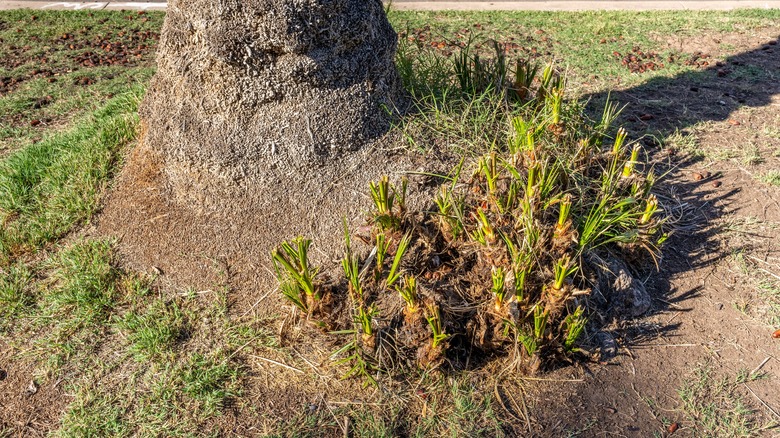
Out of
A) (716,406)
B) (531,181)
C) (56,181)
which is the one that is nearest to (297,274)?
(531,181)

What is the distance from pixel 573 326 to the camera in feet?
8.32

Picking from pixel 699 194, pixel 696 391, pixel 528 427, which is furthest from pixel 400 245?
pixel 699 194

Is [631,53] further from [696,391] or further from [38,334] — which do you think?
[38,334]

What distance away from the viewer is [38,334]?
9.35ft

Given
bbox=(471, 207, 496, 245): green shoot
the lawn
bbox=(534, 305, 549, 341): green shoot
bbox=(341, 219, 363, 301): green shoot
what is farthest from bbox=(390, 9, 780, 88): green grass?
bbox=(341, 219, 363, 301): green shoot

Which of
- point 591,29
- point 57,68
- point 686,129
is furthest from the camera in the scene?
point 591,29

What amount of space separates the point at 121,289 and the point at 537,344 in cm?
203

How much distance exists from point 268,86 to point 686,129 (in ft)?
10.3

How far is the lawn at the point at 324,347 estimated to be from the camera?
248cm

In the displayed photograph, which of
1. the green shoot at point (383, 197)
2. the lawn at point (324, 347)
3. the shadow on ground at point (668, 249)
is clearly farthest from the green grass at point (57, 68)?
Result: the shadow on ground at point (668, 249)

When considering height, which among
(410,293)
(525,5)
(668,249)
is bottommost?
(668,249)

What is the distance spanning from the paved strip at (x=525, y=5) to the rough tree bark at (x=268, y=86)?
4.70 m

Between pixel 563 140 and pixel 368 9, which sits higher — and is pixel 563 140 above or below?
below

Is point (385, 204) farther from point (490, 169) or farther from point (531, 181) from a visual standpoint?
point (531, 181)
